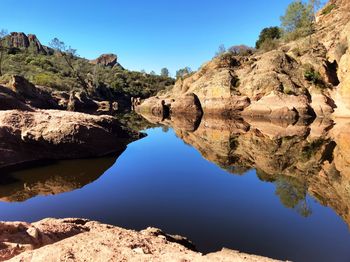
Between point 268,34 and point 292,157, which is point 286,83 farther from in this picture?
point 268,34

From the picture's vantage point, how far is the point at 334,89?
49.3 meters

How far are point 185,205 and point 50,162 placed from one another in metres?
10.0

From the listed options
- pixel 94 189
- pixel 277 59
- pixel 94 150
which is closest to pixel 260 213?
pixel 94 189

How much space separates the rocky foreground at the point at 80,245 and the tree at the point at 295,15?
256 feet

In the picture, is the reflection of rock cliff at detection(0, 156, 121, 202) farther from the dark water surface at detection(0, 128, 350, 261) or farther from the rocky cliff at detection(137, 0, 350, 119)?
the rocky cliff at detection(137, 0, 350, 119)

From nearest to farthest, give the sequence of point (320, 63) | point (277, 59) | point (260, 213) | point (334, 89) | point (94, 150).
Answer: point (260, 213), point (94, 150), point (334, 89), point (320, 63), point (277, 59)

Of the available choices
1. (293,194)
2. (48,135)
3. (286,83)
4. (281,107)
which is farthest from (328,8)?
(48,135)

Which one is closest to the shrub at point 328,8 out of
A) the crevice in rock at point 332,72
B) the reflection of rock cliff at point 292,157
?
the crevice in rock at point 332,72

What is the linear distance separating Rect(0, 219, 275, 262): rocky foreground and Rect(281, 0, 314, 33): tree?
78023 millimetres

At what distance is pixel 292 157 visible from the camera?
21.7m

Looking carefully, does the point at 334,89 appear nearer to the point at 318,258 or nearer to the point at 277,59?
the point at 277,59

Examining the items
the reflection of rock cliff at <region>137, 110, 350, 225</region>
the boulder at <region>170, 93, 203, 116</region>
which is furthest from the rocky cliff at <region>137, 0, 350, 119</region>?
the reflection of rock cliff at <region>137, 110, 350, 225</region>

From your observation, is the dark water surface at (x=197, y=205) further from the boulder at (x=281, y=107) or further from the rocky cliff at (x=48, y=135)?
the boulder at (x=281, y=107)

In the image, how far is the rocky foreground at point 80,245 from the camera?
6129 millimetres
